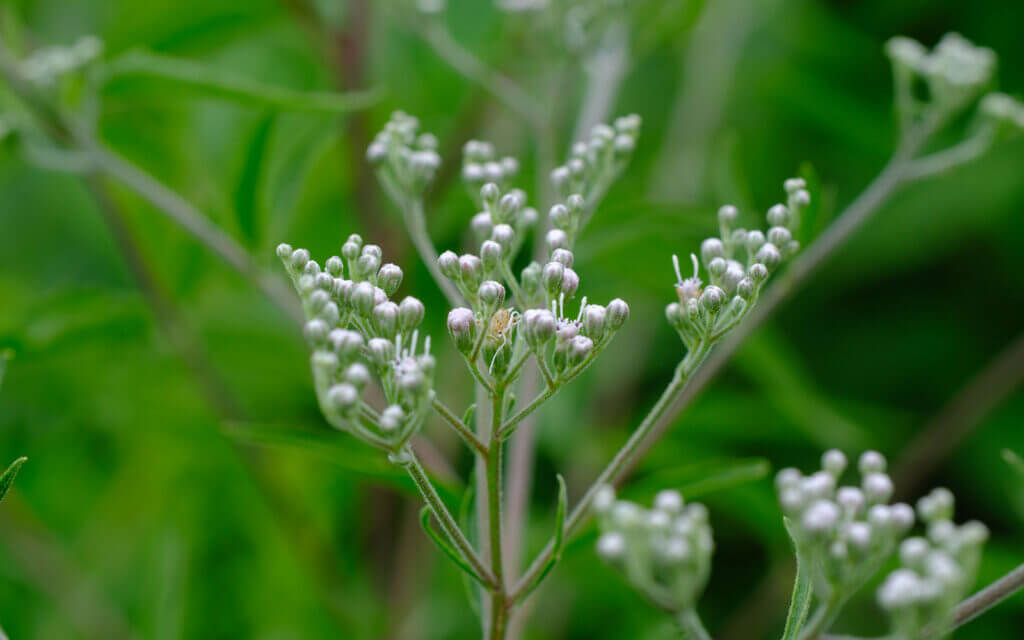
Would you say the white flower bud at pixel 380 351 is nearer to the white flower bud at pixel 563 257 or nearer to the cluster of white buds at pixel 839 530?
the white flower bud at pixel 563 257

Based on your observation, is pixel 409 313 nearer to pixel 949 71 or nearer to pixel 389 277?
pixel 389 277

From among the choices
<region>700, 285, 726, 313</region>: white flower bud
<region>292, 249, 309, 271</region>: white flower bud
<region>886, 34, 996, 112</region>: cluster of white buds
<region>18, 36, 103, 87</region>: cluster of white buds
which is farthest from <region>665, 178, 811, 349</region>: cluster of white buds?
<region>18, 36, 103, 87</region>: cluster of white buds

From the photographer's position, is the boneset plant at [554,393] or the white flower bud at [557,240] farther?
the white flower bud at [557,240]

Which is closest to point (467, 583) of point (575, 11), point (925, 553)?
point (925, 553)

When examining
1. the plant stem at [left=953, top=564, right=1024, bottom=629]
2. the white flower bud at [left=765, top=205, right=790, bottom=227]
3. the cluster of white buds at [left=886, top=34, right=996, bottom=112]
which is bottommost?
the plant stem at [left=953, top=564, right=1024, bottom=629]

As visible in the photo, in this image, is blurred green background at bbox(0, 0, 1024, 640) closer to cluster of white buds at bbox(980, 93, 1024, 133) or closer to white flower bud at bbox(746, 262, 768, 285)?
white flower bud at bbox(746, 262, 768, 285)

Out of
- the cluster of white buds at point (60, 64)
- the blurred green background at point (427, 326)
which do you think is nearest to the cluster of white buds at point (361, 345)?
the blurred green background at point (427, 326)

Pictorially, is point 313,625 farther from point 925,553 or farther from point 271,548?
point 925,553

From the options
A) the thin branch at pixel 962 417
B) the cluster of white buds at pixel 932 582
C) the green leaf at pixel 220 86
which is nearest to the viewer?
the cluster of white buds at pixel 932 582
